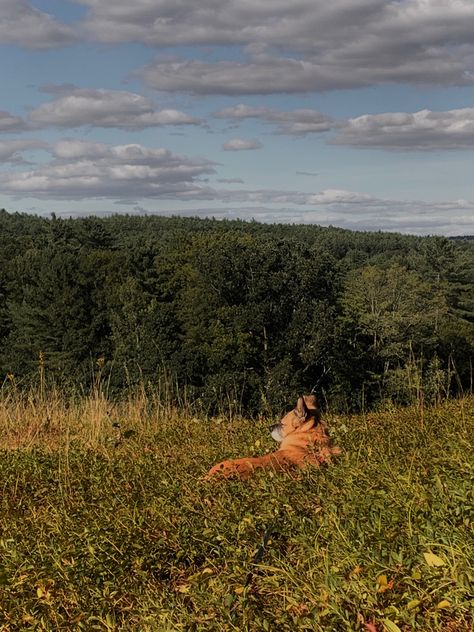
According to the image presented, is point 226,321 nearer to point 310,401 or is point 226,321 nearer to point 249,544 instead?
point 310,401

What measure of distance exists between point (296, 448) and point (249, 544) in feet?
5.34

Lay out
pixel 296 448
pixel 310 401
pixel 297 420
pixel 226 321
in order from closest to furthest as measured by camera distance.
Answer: pixel 296 448
pixel 297 420
pixel 310 401
pixel 226 321

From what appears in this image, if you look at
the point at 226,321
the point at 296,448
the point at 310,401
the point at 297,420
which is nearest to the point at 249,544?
the point at 296,448

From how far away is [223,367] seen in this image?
1253 inches

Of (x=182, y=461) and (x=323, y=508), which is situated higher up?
(x=323, y=508)

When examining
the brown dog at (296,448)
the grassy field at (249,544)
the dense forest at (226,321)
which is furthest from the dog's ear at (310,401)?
the dense forest at (226,321)

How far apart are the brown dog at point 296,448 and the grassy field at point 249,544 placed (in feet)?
0.67

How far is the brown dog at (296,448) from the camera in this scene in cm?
435

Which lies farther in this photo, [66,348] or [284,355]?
[66,348]

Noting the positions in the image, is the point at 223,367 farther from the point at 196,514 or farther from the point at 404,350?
the point at 196,514

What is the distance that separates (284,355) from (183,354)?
5.36 meters

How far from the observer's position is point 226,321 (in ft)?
109

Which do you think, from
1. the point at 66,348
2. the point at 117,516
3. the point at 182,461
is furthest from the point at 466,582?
the point at 66,348

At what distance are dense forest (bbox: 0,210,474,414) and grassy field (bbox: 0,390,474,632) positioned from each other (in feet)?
37.5
